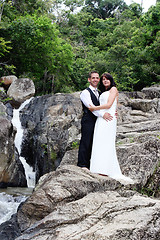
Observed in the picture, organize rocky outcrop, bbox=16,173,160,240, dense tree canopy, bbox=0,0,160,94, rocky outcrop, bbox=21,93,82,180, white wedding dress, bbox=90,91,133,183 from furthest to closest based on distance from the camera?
dense tree canopy, bbox=0,0,160,94 < rocky outcrop, bbox=21,93,82,180 < white wedding dress, bbox=90,91,133,183 < rocky outcrop, bbox=16,173,160,240

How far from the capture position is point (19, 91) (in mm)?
19406

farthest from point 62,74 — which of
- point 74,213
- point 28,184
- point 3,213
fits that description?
point 74,213

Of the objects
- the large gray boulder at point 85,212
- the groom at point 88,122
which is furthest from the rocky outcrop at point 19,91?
the large gray boulder at point 85,212

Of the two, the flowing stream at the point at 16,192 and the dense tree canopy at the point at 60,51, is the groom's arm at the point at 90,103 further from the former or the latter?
the dense tree canopy at the point at 60,51

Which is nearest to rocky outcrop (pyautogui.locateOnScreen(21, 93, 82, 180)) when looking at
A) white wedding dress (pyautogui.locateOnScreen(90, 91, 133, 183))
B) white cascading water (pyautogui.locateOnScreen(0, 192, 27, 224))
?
white cascading water (pyautogui.locateOnScreen(0, 192, 27, 224))

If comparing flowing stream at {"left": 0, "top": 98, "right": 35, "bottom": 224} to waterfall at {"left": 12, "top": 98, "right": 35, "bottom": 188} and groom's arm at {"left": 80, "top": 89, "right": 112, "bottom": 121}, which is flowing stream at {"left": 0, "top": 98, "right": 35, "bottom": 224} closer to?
waterfall at {"left": 12, "top": 98, "right": 35, "bottom": 188}

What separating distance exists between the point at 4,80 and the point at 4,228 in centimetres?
1771

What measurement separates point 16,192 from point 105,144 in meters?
5.80

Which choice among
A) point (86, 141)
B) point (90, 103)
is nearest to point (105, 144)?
point (86, 141)

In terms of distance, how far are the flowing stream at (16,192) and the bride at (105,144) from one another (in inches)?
101

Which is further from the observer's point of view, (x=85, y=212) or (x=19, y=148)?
(x=19, y=148)

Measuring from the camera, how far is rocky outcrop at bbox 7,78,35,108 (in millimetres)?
18984

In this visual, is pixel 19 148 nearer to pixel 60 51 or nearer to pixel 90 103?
pixel 90 103

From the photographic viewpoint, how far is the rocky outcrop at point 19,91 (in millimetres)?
18984
